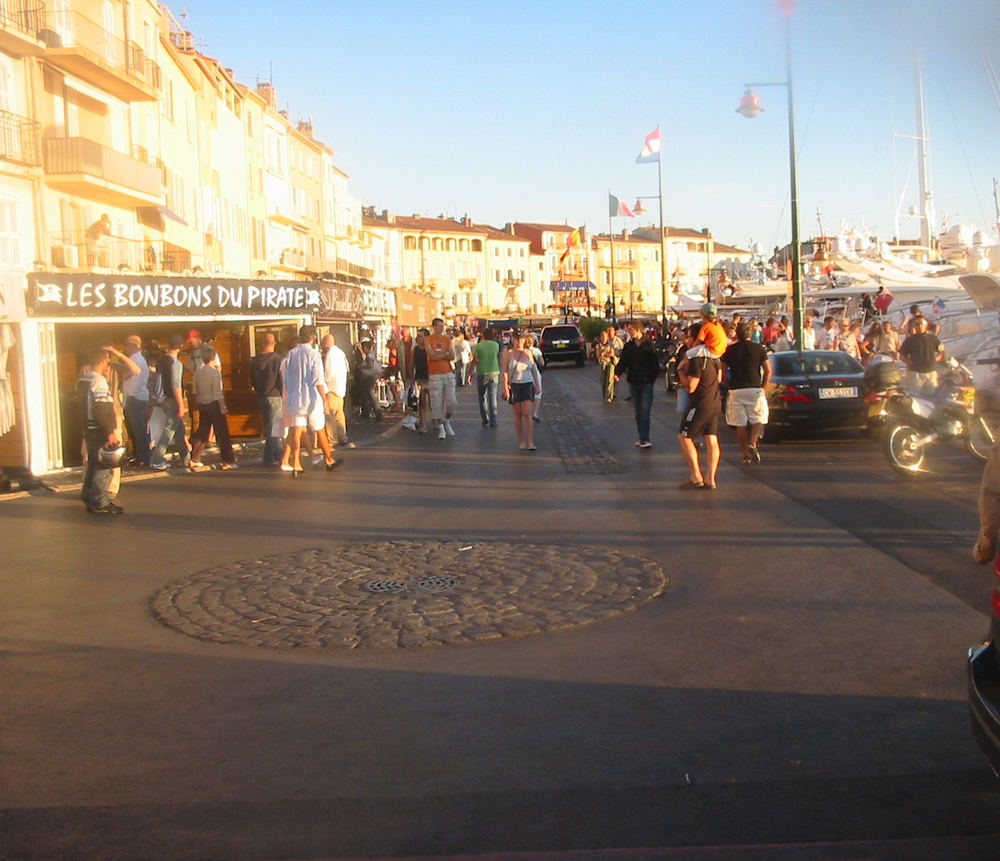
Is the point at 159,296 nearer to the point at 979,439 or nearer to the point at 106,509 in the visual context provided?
the point at 106,509

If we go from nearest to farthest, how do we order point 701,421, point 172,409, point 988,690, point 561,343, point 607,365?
point 988,690
point 701,421
point 172,409
point 607,365
point 561,343

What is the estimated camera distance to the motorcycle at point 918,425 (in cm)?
1277

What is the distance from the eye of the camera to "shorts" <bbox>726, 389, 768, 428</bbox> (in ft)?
46.7

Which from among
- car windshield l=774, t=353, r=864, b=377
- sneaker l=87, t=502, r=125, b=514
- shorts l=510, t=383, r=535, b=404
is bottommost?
sneaker l=87, t=502, r=125, b=514

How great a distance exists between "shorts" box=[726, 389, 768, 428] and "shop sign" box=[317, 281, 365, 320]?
739 cm

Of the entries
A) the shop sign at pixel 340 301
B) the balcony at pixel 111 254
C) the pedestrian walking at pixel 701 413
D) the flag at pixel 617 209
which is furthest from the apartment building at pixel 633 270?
the pedestrian walking at pixel 701 413

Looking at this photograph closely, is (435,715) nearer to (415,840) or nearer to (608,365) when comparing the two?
(415,840)

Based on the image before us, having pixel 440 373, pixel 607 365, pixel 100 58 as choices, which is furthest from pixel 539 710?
pixel 100 58

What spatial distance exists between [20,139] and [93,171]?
6.53ft

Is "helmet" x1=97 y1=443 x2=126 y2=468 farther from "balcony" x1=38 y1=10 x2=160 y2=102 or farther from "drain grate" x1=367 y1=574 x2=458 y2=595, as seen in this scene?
"balcony" x1=38 y1=10 x2=160 y2=102

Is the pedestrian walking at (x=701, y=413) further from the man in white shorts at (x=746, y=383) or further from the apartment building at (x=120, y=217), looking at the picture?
the apartment building at (x=120, y=217)

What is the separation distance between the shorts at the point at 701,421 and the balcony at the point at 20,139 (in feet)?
56.0

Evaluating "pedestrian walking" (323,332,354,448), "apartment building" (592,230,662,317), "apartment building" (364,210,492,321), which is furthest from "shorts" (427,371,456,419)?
"apartment building" (592,230,662,317)

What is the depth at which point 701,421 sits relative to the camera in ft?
39.4
